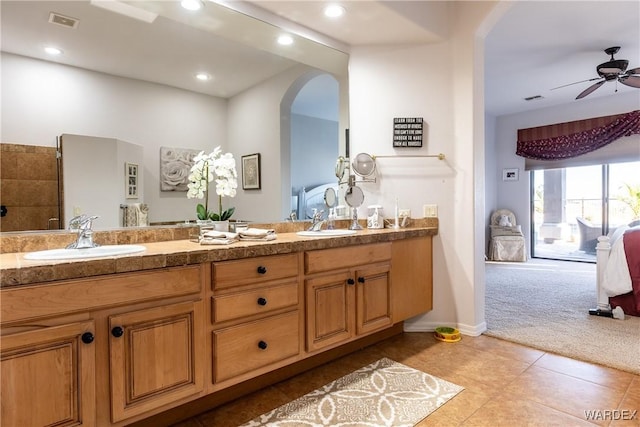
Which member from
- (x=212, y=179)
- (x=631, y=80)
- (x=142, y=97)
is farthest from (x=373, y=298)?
(x=631, y=80)

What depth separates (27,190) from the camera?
163 cm

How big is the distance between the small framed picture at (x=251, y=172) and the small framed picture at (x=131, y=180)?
0.66 meters

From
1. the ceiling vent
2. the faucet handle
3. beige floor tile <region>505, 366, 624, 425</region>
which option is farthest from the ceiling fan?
the faucet handle

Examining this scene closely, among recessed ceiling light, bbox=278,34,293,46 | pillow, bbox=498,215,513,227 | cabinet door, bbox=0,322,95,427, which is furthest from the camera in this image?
pillow, bbox=498,215,513,227

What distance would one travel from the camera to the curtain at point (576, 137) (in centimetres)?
519

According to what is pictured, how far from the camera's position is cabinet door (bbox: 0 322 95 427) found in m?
1.13

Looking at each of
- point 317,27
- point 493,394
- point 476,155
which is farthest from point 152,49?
point 493,394

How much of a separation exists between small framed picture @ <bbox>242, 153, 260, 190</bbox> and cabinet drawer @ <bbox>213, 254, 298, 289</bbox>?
752 mm

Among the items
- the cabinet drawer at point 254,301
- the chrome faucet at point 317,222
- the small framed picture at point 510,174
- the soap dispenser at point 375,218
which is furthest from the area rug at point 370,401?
the small framed picture at point 510,174

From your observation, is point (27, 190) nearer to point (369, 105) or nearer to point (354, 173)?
point (354, 173)

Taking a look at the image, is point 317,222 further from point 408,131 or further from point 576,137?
point 576,137

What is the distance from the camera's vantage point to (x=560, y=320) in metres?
3.03

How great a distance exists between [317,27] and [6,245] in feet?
7.52

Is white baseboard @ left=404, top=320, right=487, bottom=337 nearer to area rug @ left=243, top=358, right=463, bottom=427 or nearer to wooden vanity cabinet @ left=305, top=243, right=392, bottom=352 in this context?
wooden vanity cabinet @ left=305, top=243, right=392, bottom=352
